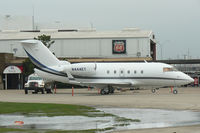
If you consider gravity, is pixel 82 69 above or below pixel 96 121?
above

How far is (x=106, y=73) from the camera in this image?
45.5 metres

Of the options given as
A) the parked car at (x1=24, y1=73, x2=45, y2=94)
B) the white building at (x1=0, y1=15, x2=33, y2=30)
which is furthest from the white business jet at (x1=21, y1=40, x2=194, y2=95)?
the white building at (x1=0, y1=15, x2=33, y2=30)

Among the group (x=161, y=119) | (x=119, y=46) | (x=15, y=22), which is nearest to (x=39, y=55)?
(x=161, y=119)

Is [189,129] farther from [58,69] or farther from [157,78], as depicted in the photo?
[58,69]

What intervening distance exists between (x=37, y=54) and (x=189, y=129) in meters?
32.6

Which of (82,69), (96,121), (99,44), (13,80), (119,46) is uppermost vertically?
(99,44)

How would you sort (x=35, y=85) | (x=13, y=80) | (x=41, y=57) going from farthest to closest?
(x=13, y=80) < (x=35, y=85) < (x=41, y=57)

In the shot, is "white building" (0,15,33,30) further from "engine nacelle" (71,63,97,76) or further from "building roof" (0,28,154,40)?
"engine nacelle" (71,63,97,76)

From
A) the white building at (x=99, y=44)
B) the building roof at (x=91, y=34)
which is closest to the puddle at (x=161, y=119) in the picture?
the white building at (x=99, y=44)

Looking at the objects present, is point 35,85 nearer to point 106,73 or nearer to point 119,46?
point 106,73

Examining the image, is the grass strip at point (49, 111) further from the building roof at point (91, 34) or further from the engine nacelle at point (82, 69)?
the building roof at point (91, 34)

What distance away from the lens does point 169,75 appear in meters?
43.5

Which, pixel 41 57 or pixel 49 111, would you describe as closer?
pixel 49 111

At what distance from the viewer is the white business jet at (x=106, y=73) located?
43719mm
